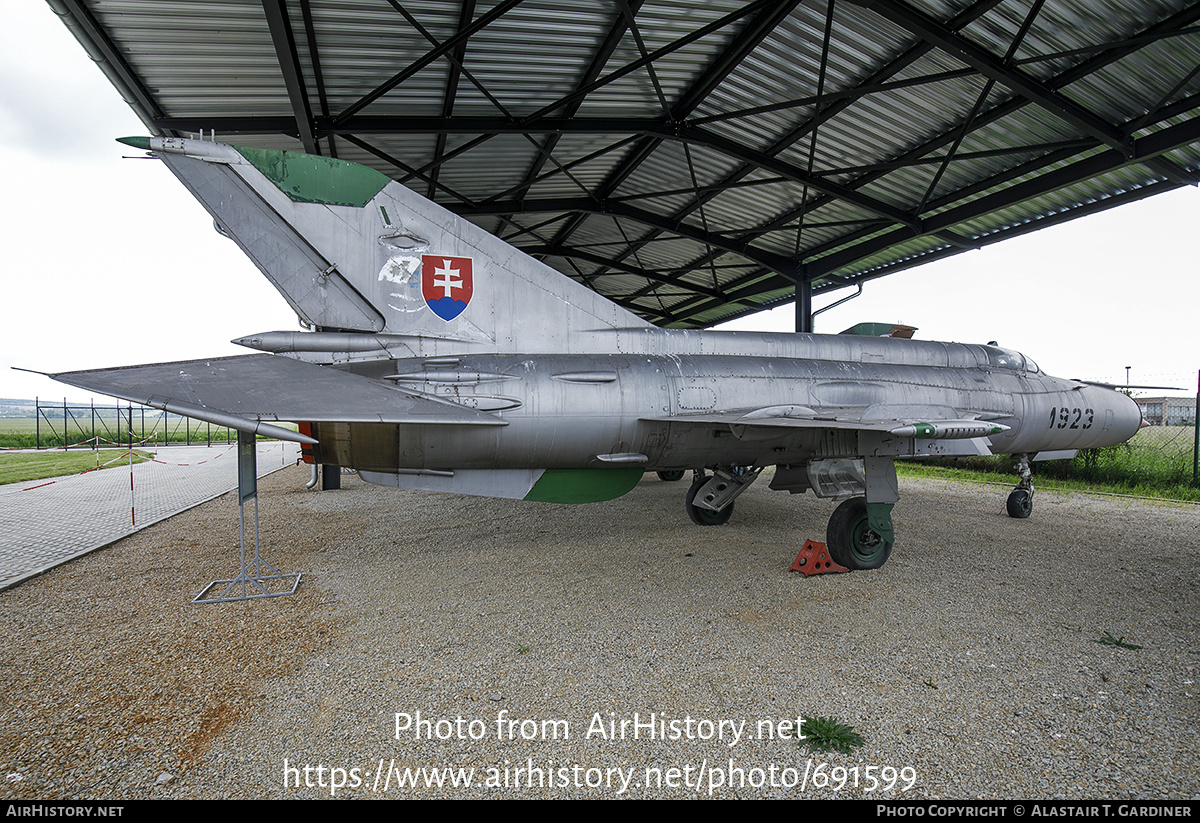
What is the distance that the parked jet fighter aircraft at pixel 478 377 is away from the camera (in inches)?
179

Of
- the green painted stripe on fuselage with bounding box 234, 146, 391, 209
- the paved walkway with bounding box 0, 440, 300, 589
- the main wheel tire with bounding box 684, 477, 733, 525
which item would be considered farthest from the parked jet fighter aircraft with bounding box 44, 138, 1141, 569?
the paved walkway with bounding box 0, 440, 300, 589

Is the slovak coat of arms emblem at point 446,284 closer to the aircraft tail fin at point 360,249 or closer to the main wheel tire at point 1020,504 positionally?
the aircraft tail fin at point 360,249

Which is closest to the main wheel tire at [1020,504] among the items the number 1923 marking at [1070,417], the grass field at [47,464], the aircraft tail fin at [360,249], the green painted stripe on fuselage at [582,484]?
the number 1923 marking at [1070,417]

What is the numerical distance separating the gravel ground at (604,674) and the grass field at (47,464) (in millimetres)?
11913

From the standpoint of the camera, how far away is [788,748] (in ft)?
8.81

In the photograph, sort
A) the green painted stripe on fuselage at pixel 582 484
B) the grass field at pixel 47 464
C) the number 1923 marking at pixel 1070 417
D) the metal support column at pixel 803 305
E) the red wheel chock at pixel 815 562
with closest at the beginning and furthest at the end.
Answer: the green painted stripe on fuselage at pixel 582 484 < the red wheel chock at pixel 815 562 < the number 1923 marking at pixel 1070 417 < the grass field at pixel 47 464 < the metal support column at pixel 803 305

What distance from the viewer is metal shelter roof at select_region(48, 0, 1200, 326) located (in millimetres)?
6422

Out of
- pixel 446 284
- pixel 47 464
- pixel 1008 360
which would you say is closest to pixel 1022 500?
pixel 1008 360

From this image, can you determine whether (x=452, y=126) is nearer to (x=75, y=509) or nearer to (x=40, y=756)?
Result: (x=40, y=756)

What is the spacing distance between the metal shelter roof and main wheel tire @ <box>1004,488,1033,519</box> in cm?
518

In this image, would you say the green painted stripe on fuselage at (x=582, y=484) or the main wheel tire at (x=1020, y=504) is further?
the main wheel tire at (x=1020, y=504)

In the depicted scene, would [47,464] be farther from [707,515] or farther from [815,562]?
[815,562]

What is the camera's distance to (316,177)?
16.1 ft

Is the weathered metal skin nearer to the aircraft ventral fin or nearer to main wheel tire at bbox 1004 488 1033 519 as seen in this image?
the aircraft ventral fin
